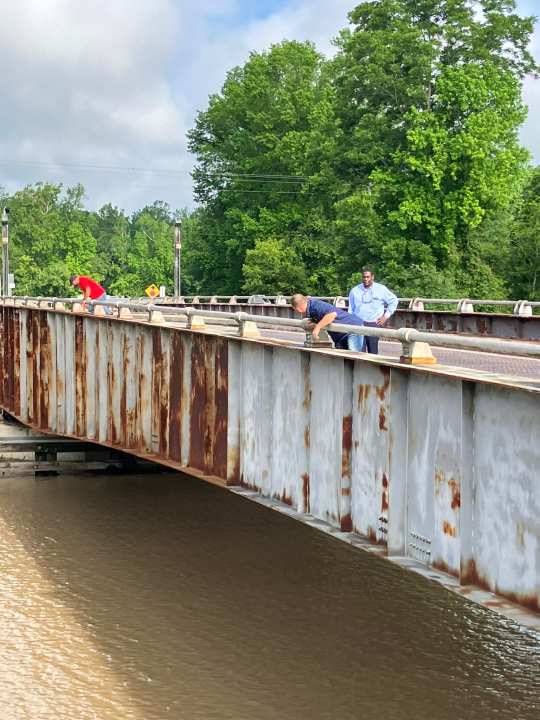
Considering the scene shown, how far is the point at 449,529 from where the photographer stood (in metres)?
10.4

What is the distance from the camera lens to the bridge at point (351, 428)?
9.66 metres

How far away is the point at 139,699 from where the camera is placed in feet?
51.2

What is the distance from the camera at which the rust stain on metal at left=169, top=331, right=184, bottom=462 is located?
17.7 m

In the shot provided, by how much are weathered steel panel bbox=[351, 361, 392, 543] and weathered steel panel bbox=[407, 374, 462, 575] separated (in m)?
0.42

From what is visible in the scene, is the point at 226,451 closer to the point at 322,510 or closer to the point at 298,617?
the point at 322,510

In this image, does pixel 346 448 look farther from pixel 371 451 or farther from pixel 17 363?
pixel 17 363

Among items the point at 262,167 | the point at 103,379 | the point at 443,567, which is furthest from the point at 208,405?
the point at 262,167

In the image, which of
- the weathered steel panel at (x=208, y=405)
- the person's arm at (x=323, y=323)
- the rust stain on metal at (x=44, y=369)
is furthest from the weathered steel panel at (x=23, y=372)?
the person's arm at (x=323, y=323)

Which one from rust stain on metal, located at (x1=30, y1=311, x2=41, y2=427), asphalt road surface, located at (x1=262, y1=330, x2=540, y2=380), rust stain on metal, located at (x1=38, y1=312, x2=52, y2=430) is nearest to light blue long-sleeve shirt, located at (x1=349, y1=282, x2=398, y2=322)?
asphalt road surface, located at (x1=262, y1=330, x2=540, y2=380)

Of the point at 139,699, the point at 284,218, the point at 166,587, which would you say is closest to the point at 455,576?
the point at 139,699

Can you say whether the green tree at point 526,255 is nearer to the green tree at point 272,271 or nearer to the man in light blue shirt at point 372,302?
the green tree at point 272,271

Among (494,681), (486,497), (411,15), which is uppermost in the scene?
(411,15)

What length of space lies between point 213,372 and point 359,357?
15.3ft

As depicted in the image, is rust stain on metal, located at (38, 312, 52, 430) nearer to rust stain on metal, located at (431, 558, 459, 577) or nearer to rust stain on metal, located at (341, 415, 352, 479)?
rust stain on metal, located at (341, 415, 352, 479)
